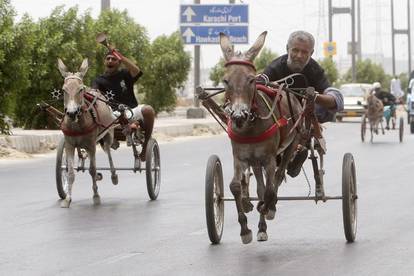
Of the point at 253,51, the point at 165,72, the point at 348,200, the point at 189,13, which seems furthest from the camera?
the point at 189,13

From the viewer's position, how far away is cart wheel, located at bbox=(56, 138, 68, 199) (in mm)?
15805

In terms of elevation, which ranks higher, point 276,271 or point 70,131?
point 70,131

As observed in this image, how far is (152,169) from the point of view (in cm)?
1634

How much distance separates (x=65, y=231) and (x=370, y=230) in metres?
3.05

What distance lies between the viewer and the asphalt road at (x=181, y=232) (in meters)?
10.2

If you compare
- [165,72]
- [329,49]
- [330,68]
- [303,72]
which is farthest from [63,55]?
[329,49]

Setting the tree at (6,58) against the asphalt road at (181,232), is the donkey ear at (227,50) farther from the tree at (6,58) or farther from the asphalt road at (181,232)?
the tree at (6,58)

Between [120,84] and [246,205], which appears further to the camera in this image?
[120,84]

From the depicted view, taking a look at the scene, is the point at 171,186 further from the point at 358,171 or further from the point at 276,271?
the point at 276,271

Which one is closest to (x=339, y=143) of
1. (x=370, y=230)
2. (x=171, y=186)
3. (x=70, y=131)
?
(x=171, y=186)

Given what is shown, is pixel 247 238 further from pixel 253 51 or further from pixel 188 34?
pixel 188 34

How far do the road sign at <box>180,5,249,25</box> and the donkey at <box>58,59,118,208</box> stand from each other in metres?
32.5

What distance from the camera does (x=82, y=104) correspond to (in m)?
14.9

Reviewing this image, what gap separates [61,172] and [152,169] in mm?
1220
